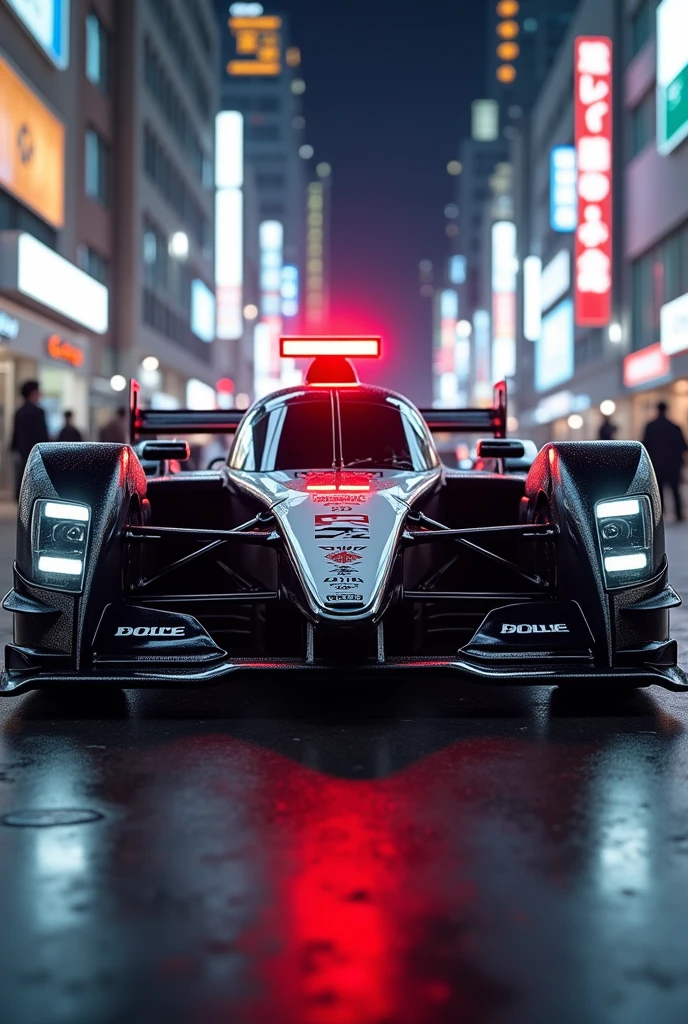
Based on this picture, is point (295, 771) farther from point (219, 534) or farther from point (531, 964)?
point (531, 964)

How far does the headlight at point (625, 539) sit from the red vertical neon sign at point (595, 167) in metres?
38.7

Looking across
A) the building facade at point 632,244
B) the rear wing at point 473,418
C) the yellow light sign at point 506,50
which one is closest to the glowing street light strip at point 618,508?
the rear wing at point 473,418

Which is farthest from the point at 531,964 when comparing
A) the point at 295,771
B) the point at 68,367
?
the point at 68,367

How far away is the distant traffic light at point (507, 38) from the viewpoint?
16462cm

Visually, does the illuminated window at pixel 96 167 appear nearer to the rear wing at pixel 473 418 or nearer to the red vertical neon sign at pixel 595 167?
the red vertical neon sign at pixel 595 167

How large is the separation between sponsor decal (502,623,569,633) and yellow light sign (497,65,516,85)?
548 feet

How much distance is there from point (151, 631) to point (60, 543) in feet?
1.93

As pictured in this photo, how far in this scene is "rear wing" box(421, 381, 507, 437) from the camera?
9523 mm

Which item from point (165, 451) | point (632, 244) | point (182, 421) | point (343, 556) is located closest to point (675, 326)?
point (632, 244)

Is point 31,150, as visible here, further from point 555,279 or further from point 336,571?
point 555,279

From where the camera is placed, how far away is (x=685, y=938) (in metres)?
2.85

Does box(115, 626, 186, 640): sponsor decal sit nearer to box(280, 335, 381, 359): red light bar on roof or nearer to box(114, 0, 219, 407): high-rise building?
box(280, 335, 381, 359): red light bar on roof

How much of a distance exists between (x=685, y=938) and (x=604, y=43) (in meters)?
44.0

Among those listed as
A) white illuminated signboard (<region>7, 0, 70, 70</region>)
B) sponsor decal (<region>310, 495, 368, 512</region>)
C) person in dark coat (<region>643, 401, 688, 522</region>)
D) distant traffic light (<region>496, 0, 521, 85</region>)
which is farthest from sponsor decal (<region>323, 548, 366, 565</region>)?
distant traffic light (<region>496, 0, 521, 85</region>)
